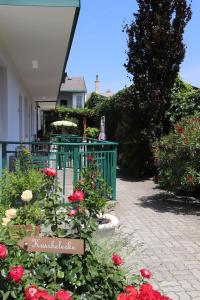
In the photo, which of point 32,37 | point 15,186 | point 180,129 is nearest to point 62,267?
point 15,186

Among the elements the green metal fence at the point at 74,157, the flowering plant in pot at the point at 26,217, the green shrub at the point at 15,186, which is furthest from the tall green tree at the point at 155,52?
the flowering plant in pot at the point at 26,217

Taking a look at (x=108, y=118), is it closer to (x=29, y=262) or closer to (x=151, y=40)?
(x=151, y=40)

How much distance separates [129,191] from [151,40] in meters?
4.40

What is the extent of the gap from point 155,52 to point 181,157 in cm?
488

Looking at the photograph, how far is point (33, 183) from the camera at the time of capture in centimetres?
536

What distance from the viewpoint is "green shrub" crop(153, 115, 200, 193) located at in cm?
827

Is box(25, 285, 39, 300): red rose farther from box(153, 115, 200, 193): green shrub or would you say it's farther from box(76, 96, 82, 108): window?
box(76, 96, 82, 108): window

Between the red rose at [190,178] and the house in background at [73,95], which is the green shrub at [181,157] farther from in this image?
the house in background at [73,95]

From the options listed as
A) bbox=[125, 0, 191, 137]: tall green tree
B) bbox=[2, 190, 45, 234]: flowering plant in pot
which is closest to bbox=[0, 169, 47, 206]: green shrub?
bbox=[2, 190, 45, 234]: flowering plant in pot

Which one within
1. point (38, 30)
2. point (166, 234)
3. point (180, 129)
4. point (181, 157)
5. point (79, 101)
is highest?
point (79, 101)

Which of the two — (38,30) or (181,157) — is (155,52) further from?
(38,30)

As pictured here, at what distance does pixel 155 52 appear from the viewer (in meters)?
12.5

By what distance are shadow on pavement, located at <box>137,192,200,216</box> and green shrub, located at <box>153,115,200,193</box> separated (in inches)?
16.9

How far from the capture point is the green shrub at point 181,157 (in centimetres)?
827
